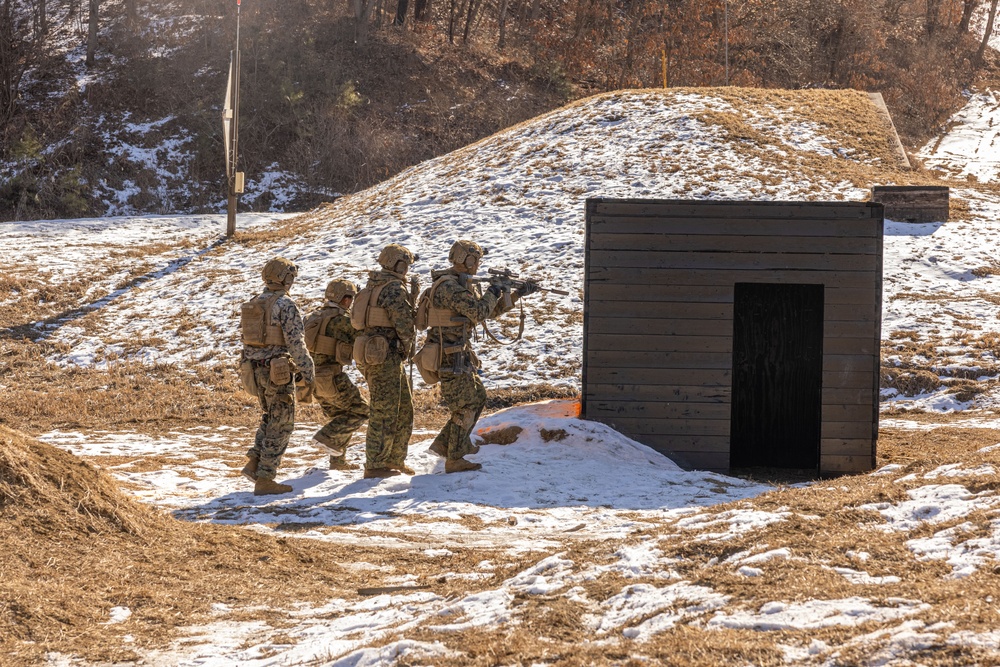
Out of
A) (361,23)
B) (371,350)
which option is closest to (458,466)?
(371,350)

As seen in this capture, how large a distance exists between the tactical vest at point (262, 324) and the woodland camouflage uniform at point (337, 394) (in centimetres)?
90

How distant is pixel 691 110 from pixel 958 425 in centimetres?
1297

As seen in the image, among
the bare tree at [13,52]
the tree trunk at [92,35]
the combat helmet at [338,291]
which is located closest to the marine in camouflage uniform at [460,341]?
the combat helmet at [338,291]

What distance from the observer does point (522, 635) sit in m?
4.80

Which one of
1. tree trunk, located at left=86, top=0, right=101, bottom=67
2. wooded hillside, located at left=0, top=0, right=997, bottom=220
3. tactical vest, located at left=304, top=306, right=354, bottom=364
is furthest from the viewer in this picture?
tree trunk, located at left=86, top=0, right=101, bottom=67

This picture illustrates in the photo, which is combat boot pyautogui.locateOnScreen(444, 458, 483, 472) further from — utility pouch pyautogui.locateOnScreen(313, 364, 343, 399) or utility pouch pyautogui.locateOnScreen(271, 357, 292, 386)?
utility pouch pyautogui.locateOnScreen(271, 357, 292, 386)

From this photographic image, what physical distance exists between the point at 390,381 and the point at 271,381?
3.55ft

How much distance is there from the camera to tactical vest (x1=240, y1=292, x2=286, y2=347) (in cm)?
914

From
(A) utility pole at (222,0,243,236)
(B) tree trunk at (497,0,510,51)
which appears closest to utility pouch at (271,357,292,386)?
(A) utility pole at (222,0,243,236)

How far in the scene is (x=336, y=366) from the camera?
10141 mm

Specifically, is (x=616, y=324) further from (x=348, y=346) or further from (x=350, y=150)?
(x=350, y=150)

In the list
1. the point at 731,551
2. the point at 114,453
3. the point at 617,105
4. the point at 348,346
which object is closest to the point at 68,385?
the point at 114,453

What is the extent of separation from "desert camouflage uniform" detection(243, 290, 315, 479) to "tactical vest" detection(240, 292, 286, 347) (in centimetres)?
4

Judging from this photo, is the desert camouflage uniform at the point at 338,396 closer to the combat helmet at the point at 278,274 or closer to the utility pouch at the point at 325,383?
the utility pouch at the point at 325,383
